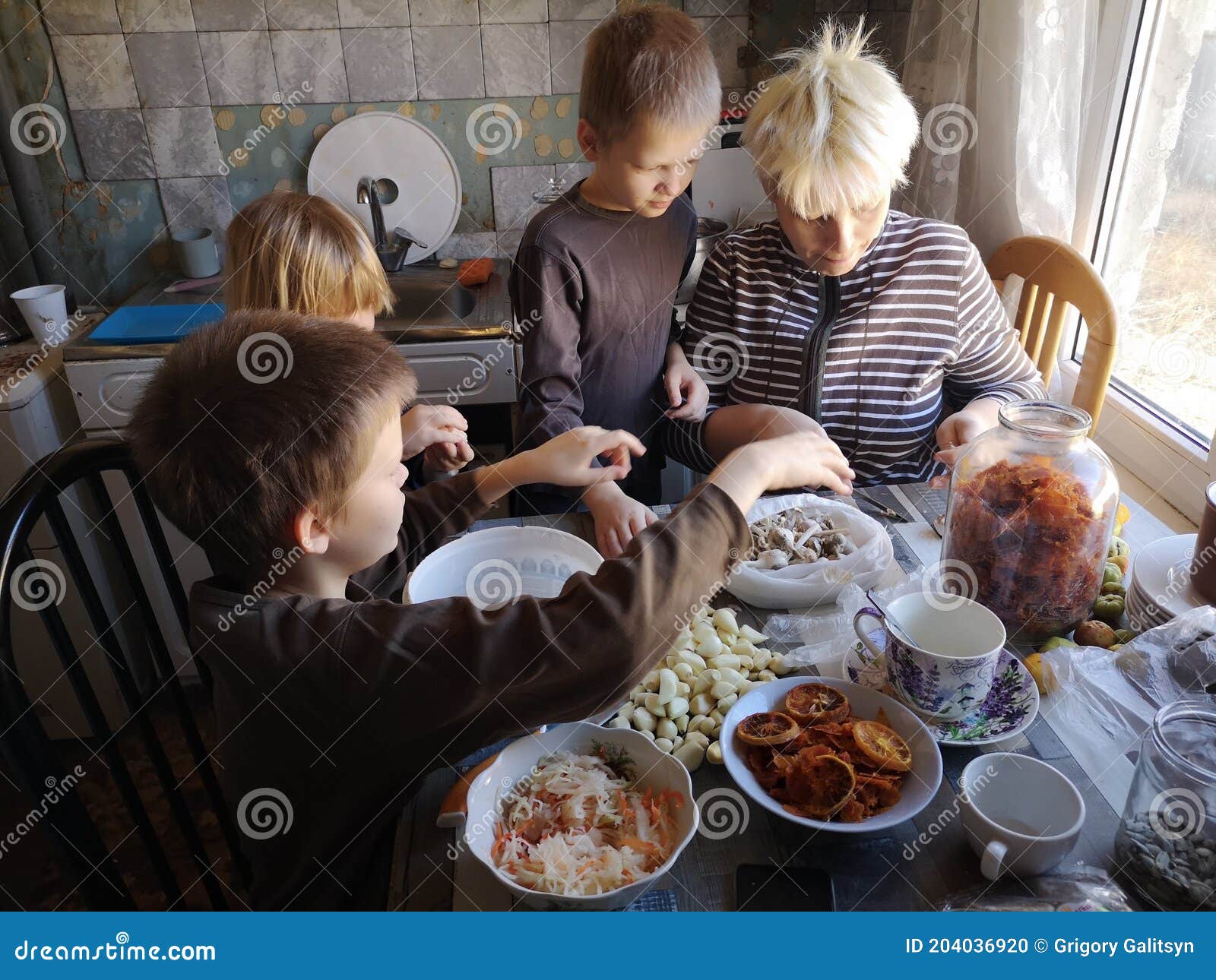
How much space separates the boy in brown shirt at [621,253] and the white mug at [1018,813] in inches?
21.8

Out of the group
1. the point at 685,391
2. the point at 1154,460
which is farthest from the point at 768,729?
the point at 1154,460

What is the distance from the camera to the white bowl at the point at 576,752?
651 mm

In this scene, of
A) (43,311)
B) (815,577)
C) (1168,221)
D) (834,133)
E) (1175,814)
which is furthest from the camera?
(43,311)

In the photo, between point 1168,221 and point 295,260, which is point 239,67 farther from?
point 1168,221

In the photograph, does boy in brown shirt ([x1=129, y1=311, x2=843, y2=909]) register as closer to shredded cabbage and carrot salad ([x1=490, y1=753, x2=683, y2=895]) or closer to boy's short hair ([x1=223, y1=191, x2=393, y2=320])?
shredded cabbage and carrot salad ([x1=490, y1=753, x2=683, y2=895])

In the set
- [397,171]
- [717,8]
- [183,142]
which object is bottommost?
[397,171]

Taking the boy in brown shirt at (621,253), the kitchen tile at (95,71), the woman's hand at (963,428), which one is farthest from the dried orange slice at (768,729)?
the kitchen tile at (95,71)

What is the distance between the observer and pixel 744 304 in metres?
1.43

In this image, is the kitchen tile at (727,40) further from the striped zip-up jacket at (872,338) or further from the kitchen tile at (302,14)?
the striped zip-up jacket at (872,338)

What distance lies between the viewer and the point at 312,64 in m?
2.19

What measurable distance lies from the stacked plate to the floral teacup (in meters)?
0.20

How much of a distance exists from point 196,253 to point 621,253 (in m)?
1.33

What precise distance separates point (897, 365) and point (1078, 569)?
557mm

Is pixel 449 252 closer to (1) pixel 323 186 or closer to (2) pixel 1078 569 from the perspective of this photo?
(1) pixel 323 186
